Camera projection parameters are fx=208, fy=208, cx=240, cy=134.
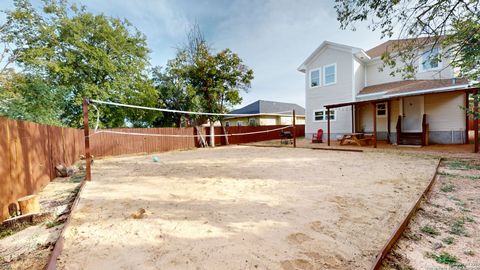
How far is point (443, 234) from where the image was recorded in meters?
2.31

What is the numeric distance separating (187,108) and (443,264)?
1771 cm

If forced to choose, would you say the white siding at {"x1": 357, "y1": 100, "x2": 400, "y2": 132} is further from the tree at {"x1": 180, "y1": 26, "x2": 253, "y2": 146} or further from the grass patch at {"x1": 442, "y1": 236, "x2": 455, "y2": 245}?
the grass patch at {"x1": 442, "y1": 236, "x2": 455, "y2": 245}

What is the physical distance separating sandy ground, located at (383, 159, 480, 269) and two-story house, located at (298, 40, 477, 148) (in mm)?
7041

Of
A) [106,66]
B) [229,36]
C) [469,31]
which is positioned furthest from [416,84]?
[106,66]

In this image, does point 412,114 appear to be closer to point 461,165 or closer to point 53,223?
point 461,165

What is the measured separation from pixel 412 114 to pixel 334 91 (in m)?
4.31

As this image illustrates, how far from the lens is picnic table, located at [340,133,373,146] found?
36.3 feet

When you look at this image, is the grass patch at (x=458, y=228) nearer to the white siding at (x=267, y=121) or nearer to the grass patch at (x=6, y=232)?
the grass patch at (x=6, y=232)

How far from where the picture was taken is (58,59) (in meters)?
12.6

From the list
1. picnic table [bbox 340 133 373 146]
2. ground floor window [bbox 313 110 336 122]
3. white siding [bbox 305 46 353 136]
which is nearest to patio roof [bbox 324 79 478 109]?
white siding [bbox 305 46 353 136]

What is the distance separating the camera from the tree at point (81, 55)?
11203mm

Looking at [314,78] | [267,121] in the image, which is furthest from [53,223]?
[267,121]

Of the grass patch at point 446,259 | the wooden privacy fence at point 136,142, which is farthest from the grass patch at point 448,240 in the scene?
the wooden privacy fence at point 136,142

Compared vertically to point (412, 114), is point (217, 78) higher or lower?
higher
